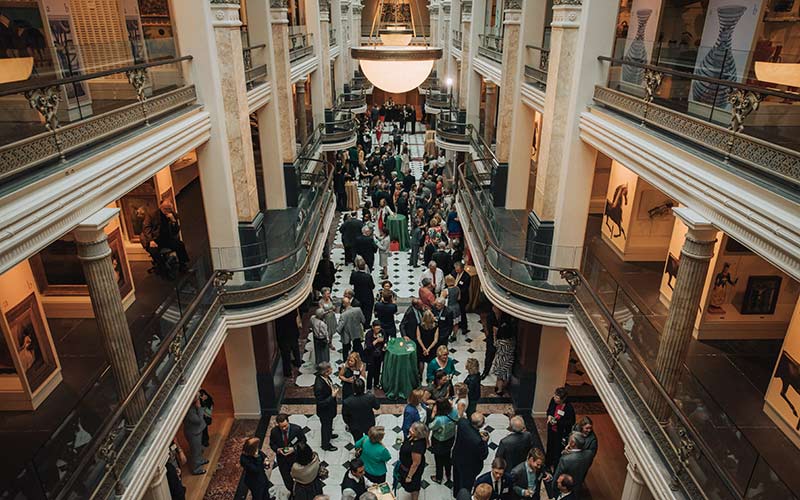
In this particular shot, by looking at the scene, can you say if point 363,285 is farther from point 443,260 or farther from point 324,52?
point 324,52

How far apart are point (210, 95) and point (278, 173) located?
3.41 meters

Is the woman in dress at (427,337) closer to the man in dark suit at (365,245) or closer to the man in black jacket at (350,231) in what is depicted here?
the man in dark suit at (365,245)

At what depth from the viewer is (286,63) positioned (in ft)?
31.7

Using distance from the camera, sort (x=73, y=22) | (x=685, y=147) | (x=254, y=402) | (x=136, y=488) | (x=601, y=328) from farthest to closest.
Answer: (x=254, y=402) → (x=73, y=22) → (x=601, y=328) → (x=685, y=147) → (x=136, y=488)

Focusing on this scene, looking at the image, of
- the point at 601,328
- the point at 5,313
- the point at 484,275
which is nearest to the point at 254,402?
the point at 5,313

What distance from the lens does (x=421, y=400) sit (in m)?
6.24

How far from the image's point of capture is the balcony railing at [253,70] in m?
8.05

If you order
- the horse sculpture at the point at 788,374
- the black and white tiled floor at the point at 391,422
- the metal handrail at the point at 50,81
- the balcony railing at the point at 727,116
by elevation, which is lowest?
the black and white tiled floor at the point at 391,422

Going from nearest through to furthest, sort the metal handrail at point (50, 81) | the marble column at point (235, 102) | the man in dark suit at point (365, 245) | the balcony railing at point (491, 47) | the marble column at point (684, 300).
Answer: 1. the metal handrail at point (50, 81)
2. the marble column at point (684, 300)
3. the marble column at point (235, 102)
4. the man in dark suit at point (365, 245)
5. the balcony railing at point (491, 47)

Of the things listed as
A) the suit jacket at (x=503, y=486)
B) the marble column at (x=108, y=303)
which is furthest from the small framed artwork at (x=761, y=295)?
the marble column at (x=108, y=303)

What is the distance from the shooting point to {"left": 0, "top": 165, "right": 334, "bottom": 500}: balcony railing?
12.2 ft

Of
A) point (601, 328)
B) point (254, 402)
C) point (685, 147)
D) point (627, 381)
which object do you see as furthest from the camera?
point (254, 402)

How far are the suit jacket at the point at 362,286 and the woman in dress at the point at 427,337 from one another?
4.84 feet

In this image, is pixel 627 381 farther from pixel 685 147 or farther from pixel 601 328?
pixel 685 147
